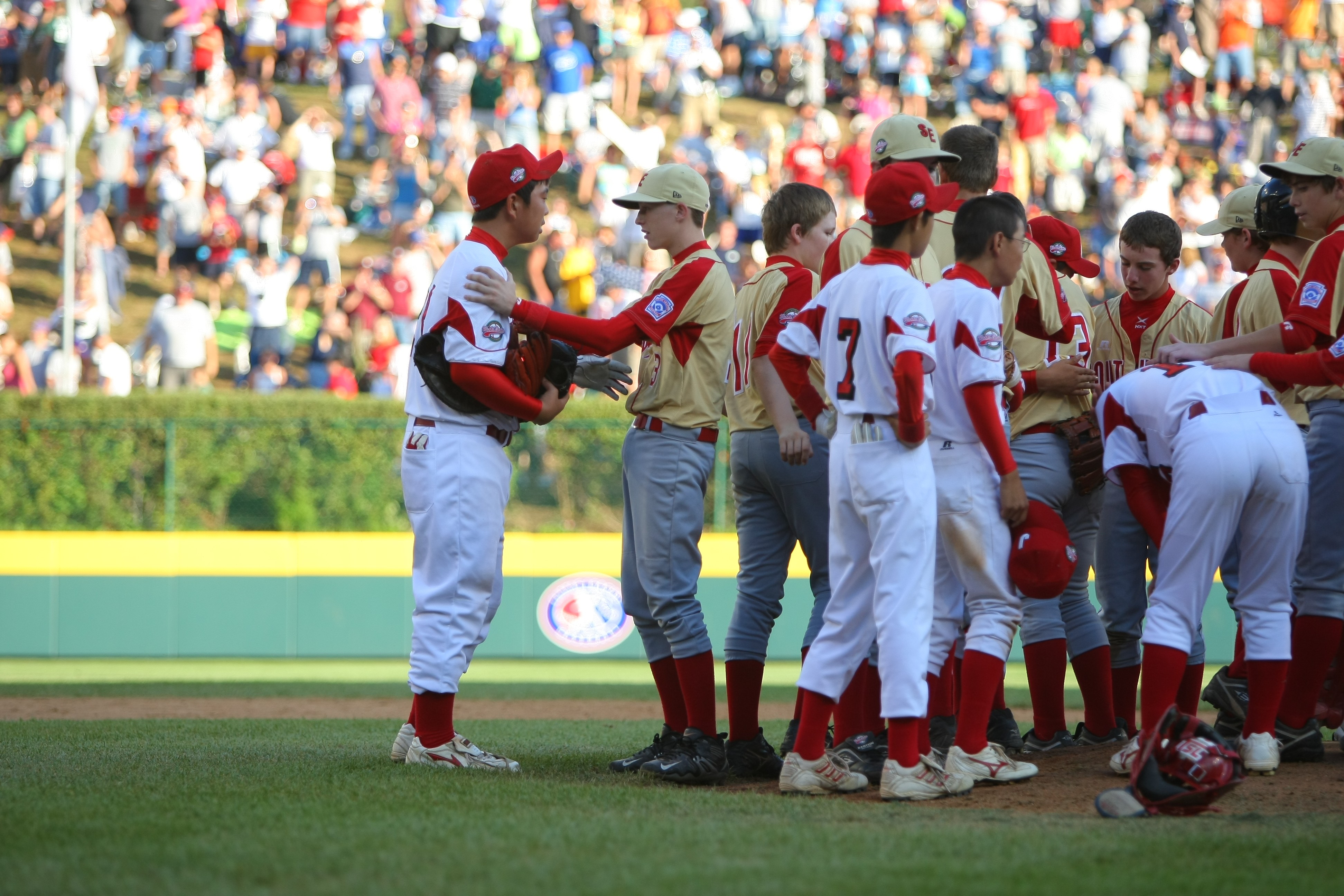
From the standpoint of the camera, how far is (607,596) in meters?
13.4

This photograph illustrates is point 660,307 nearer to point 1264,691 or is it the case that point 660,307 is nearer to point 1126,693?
point 1264,691

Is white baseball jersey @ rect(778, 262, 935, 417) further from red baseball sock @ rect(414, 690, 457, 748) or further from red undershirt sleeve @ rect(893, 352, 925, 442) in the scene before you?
red baseball sock @ rect(414, 690, 457, 748)

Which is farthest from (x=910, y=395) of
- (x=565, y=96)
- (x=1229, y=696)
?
(x=565, y=96)

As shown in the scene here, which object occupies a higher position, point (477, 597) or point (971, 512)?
point (971, 512)

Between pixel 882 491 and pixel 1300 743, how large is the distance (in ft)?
7.46

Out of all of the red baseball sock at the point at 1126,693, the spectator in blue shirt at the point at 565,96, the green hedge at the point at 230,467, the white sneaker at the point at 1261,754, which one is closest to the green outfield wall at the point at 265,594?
the green hedge at the point at 230,467

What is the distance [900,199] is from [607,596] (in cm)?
901

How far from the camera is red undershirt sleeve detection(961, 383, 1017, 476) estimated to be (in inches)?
186

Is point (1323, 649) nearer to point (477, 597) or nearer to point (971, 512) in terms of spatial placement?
point (971, 512)

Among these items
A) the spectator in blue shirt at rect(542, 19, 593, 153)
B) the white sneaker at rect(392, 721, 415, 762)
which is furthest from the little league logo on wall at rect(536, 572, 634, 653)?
the spectator in blue shirt at rect(542, 19, 593, 153)

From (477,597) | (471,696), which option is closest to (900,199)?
(477,597)

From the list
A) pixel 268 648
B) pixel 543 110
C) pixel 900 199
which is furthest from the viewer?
pixel 543 110

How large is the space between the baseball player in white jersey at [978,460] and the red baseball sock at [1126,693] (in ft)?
4.45

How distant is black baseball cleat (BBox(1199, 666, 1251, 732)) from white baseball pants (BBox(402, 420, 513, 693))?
10.1ft
